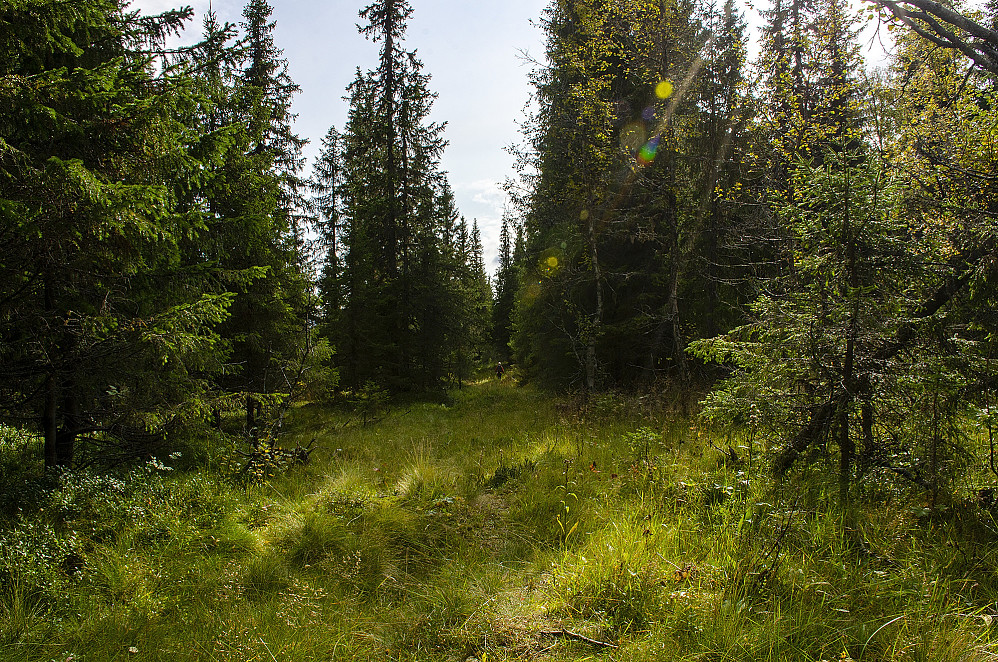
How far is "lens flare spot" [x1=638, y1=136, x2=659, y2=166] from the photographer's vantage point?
11.3 meters

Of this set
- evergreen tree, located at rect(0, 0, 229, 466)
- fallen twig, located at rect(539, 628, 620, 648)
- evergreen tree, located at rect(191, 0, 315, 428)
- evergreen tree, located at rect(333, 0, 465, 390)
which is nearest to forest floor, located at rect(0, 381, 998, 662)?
fallen twig, located at rect(539, 628, 620, 648)

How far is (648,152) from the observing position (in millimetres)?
11469

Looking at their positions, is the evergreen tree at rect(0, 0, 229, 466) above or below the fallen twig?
above

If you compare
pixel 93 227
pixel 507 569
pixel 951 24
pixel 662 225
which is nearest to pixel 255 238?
pixel 93 227

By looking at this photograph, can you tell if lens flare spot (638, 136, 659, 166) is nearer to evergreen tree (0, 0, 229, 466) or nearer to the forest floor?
the forest floor

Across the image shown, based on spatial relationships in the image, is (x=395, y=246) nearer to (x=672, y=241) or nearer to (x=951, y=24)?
(x=672, y=241)

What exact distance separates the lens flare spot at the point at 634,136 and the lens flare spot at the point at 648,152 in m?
0.24

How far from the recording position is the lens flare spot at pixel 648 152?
37.0ft

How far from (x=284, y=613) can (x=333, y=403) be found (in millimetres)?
15751

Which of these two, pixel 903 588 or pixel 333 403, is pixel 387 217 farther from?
pixel 903 588

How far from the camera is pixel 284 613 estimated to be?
117 inches

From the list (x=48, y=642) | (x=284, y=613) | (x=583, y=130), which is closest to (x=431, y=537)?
(x=284, y=613)

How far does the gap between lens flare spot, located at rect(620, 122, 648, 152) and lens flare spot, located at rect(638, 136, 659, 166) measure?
0.24m

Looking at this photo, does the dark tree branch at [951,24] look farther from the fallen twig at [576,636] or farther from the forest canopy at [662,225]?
the fallen twig at [576,636]
